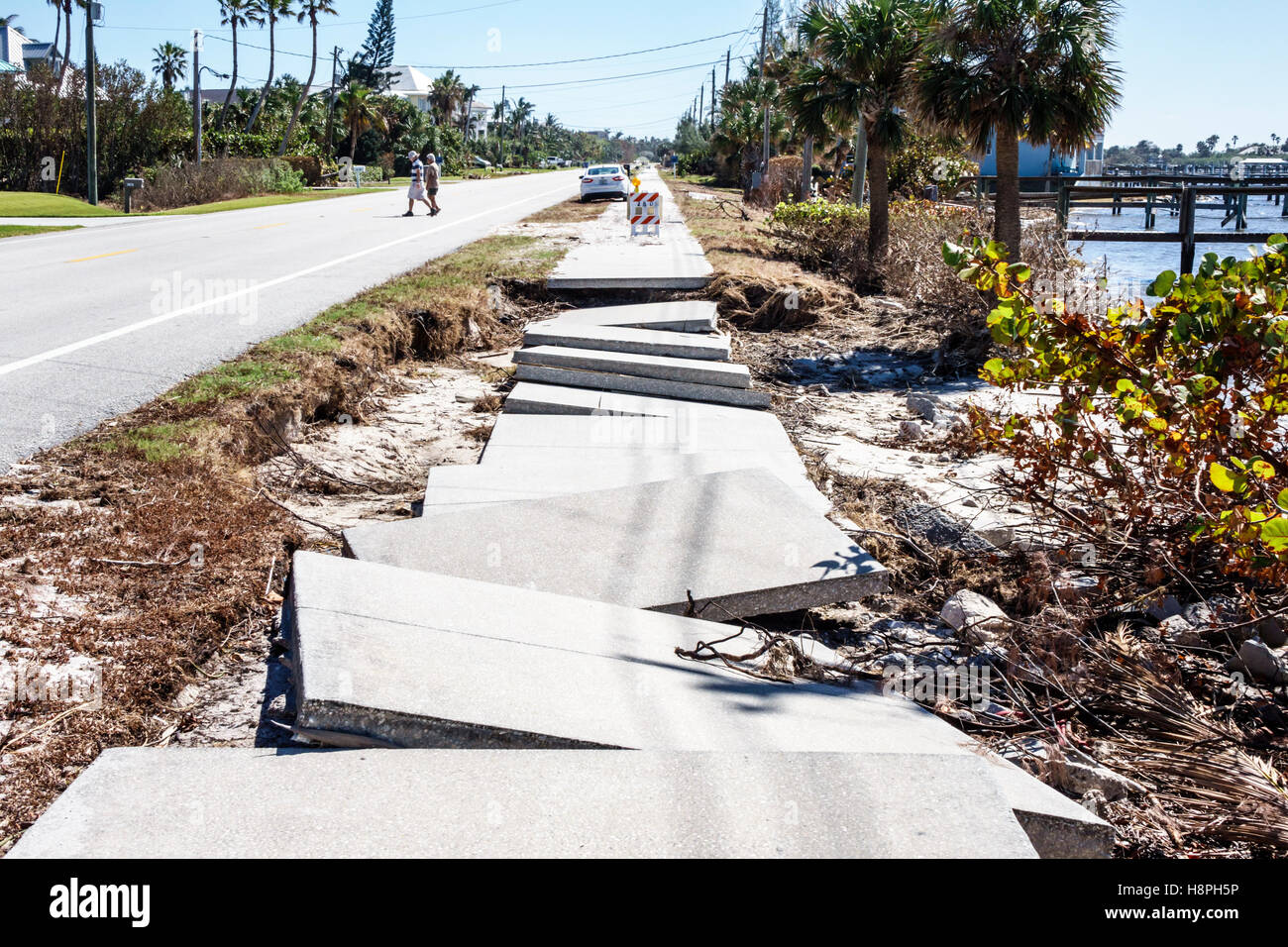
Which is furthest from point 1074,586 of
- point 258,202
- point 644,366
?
point 258,202

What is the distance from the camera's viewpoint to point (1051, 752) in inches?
144

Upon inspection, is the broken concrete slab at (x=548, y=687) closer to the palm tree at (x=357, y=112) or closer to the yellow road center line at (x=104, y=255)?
the yellow road center line at (x=104, y=255)

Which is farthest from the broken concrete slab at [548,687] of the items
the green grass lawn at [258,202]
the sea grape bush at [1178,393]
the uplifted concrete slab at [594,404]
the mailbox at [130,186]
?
the mailbox at [130,186]

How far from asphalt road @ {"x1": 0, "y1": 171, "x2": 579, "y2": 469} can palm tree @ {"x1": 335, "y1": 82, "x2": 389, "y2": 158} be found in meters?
50.1

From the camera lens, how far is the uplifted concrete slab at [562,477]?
5852mm

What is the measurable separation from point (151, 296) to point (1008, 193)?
35.0 ft

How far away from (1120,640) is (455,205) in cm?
3102

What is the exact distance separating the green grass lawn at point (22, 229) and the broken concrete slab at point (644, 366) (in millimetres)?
14812

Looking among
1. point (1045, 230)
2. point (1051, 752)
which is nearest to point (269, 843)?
point (1051, 752)

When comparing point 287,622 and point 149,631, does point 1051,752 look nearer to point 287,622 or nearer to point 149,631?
point 287,622

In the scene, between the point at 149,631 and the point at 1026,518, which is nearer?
the point at 149,631

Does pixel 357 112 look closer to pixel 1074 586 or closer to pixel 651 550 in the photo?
pixel 651 550

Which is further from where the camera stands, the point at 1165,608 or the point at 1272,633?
the point at 1165,608

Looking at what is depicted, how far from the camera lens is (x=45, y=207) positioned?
97.0 feet
